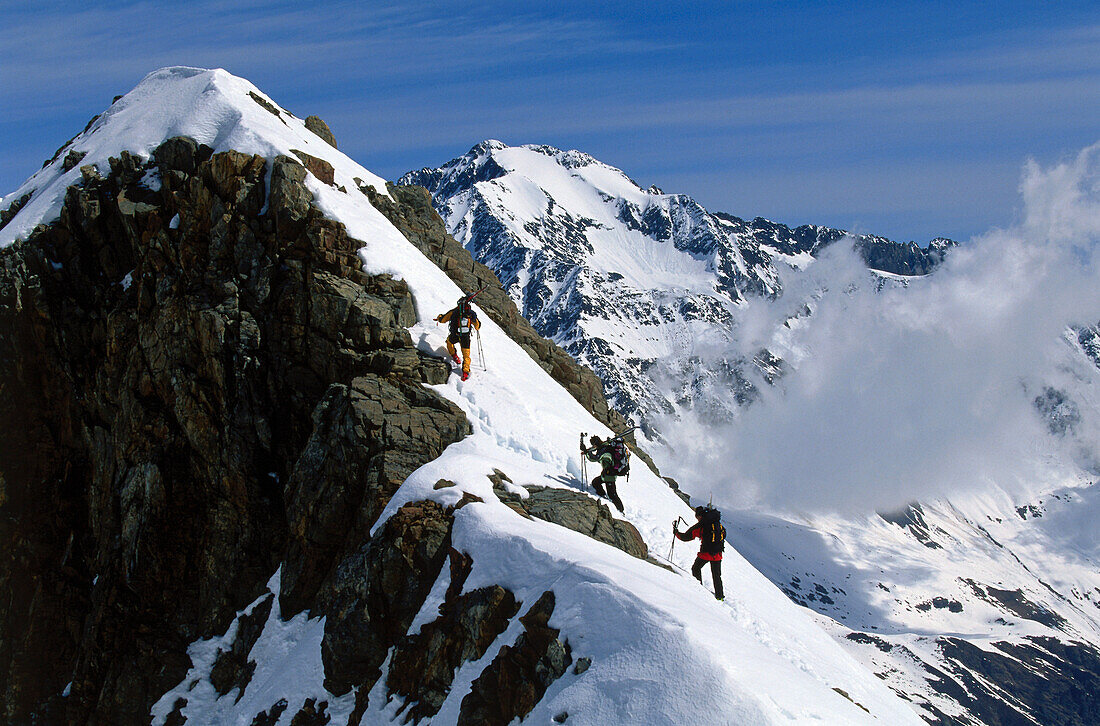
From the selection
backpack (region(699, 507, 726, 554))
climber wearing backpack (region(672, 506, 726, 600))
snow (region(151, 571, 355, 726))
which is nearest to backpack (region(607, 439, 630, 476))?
climber wearing backpack (region(672, 506, 726, 600))

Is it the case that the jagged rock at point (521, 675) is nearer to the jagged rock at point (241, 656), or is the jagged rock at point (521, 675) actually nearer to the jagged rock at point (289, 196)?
the jagged rock at point (241, 656)

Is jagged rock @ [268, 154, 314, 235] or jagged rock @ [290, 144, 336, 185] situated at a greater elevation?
jagged rock @ [290, 144, 336, 185]

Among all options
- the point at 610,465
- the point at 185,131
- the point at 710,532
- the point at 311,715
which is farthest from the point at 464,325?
the point at 185,131

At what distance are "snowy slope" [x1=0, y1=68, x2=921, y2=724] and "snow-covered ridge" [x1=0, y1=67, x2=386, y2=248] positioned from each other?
124mm

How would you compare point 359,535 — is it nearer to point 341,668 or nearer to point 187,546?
point 341,668

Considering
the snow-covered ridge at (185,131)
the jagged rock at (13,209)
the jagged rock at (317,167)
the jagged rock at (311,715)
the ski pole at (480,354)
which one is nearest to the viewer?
the jagged rock at (311,715)

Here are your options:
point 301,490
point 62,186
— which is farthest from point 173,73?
point 301,490

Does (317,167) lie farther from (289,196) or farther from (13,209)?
(13,209)

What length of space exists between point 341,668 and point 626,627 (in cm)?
873

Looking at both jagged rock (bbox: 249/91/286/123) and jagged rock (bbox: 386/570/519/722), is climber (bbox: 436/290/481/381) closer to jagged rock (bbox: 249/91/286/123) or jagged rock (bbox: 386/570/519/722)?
jagged rock (bbox: 386/570/519/722)

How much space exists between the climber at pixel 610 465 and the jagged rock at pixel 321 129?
27.7 m

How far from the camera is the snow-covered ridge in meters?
34.4

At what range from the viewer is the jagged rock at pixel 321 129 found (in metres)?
45.3

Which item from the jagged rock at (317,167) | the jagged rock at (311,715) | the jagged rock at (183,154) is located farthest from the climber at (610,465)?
the jagged rock at (183,154)
